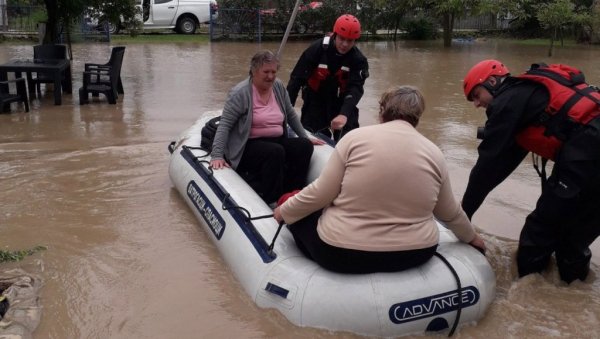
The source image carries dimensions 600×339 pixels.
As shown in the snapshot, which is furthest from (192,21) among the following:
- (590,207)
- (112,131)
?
(590,207)

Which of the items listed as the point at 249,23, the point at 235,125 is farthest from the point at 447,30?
the point at 235,125

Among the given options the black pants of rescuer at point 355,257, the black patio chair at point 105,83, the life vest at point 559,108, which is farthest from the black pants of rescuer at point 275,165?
the black patio chair at point 105,83

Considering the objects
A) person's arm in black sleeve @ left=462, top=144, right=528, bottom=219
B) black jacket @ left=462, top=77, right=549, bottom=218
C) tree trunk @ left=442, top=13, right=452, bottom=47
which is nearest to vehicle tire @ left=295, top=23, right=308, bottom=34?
tree trunk @ left=442, top=13, right=452, bottom=47

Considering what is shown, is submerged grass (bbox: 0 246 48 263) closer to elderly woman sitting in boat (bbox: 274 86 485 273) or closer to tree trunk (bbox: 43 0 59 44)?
elderly woman sitting in boat (bbox: 274 86 485 273)

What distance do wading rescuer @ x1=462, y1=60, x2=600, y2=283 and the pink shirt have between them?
161cm

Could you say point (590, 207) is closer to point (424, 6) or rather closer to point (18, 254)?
point (18, 254)

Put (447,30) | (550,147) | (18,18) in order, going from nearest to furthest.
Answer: (550,147)
(18,18)
(447,30)

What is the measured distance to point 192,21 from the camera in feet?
72.4

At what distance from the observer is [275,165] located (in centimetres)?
467

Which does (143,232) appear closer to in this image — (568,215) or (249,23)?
(568,215)

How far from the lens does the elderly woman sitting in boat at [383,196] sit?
9.84 ft

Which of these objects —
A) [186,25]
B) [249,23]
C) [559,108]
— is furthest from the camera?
[186,25]

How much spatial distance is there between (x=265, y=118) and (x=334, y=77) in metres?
1.18

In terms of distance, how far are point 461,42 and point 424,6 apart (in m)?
A: 2.22
